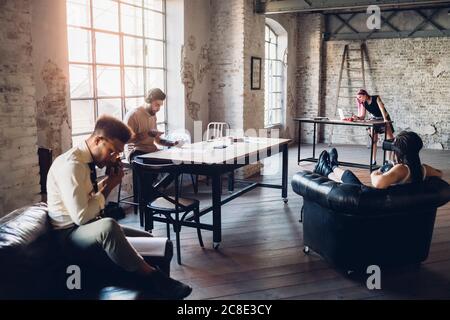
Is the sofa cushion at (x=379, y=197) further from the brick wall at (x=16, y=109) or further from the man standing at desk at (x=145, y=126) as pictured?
the brick wall at (x=16, y=109)

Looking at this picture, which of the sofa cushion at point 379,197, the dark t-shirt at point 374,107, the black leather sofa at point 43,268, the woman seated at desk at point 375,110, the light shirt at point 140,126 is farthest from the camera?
the dark t-shirt at point 374,107

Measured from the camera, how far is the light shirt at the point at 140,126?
5684 mm

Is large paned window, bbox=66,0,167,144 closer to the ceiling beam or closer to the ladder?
the ceiling beam

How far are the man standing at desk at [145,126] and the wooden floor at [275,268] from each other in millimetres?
831

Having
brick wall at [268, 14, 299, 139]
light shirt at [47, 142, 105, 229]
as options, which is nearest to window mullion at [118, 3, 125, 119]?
light shirt at [47, 142, 105, 229]

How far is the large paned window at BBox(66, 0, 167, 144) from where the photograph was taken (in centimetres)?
582

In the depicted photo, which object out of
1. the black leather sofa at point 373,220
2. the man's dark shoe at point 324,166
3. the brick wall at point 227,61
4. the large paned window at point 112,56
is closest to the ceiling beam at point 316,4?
the brick wall at point 227,61

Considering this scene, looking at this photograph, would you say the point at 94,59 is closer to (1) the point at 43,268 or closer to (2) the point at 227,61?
(2) the point at 227,61

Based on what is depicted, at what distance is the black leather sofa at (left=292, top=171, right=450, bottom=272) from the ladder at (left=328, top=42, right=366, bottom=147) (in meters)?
8.81

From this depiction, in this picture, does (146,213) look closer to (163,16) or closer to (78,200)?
(78,200)

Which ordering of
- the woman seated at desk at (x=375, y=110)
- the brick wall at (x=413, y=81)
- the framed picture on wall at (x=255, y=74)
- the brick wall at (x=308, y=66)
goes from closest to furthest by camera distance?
the framed picture on wall at (x=255, y=74)
the woman seated at desk at (x=375, y=110)
the brick wall at (x=413, y=81)
the brick wall at (x=308, y=66)

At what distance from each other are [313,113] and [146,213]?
8.70 meters

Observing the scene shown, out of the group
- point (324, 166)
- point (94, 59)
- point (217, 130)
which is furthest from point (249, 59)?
point (324, 166)

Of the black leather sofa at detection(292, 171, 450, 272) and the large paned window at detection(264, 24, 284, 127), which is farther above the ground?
the large paned window at detection(264, 24, 284, 127)
